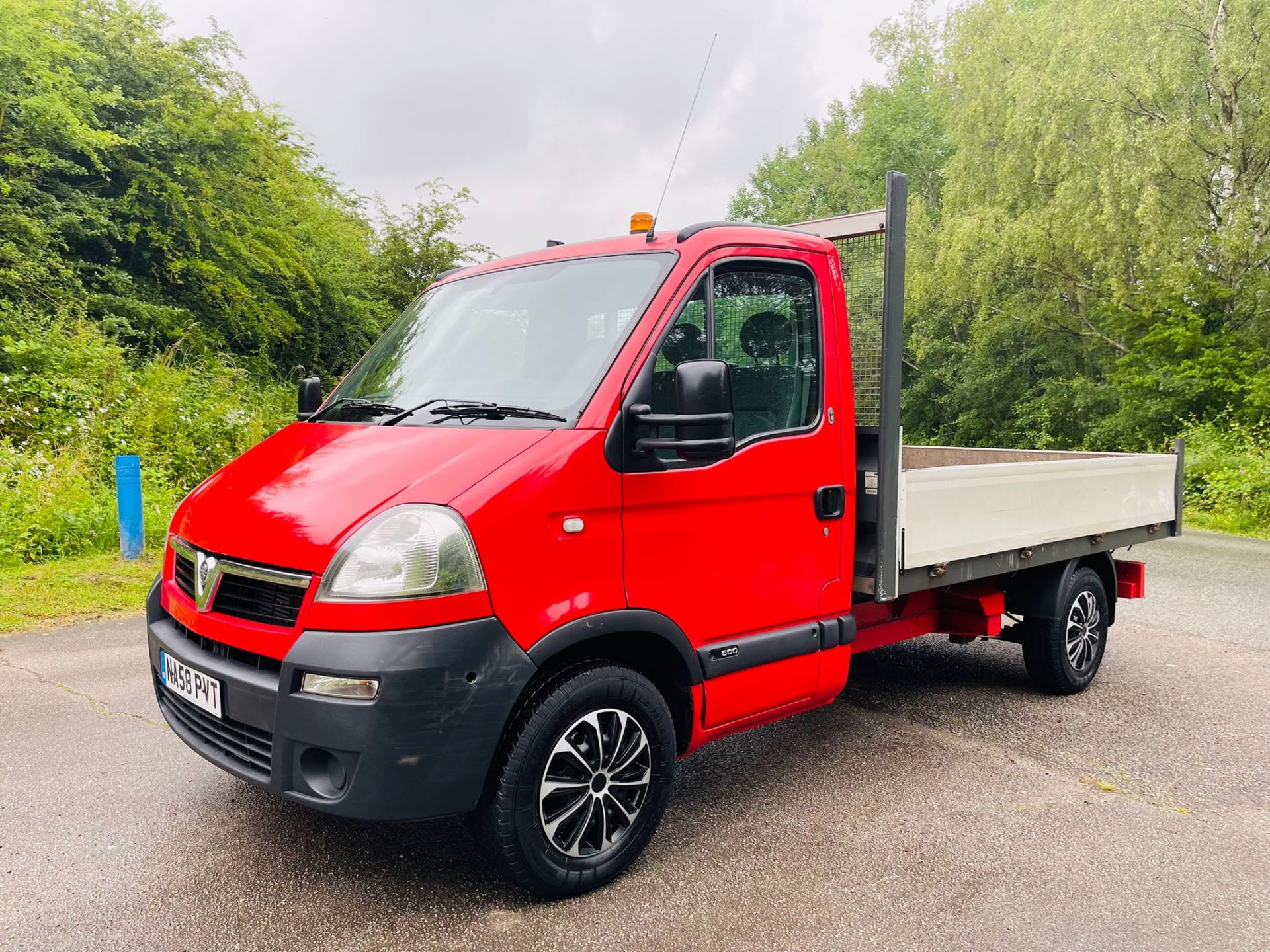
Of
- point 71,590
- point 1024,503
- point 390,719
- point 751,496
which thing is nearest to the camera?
point 390,719

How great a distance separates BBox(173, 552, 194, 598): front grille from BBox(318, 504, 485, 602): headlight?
32.3 inches

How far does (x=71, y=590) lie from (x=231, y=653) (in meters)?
4.97

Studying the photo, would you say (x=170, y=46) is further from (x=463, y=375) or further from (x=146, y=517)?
(x=463, y=375)

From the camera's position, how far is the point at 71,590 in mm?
6902

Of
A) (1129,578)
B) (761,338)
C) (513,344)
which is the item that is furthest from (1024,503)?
(513,344)

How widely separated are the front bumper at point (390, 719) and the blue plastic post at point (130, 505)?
5791mm

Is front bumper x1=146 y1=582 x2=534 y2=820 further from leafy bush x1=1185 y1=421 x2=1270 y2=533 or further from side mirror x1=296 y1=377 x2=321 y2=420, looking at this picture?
leafy bush x1=1185 y1=421 x2=1270 y2=533

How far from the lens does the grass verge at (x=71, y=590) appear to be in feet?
20.9

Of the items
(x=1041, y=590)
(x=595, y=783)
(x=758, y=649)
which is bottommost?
(x=595, y=783)

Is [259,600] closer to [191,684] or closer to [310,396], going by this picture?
[191,684]

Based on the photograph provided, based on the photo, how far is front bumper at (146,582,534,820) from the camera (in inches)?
100

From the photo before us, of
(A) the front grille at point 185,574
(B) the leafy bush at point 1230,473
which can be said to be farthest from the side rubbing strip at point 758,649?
(B) the leafy bush at point 1230,473

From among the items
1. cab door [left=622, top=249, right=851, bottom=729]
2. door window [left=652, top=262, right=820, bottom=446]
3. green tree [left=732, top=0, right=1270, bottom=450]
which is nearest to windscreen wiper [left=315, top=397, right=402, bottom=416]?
cab door [left=622, top=249, right=851, bottom=729]

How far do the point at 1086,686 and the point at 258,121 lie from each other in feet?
51.2
